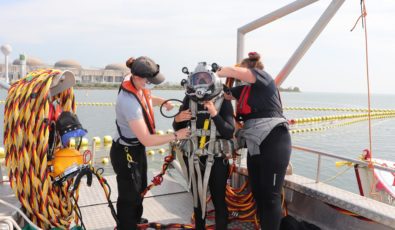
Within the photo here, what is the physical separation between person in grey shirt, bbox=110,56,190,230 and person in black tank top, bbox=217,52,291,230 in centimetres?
51

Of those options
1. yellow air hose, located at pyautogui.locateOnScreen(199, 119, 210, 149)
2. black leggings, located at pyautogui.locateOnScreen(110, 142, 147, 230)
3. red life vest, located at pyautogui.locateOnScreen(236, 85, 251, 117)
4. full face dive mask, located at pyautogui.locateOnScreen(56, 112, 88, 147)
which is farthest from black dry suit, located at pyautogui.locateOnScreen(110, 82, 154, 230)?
red life vest, located at pyautogui.locateOnScreen(236, 85, 251, 117)

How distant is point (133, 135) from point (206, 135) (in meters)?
0.54

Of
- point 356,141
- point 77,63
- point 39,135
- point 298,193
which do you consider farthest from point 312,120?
point 77,63

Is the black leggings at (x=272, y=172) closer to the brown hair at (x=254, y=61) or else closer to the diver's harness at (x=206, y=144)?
the diver's harness at (x=206, y=144)

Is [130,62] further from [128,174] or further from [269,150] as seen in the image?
[269,150]

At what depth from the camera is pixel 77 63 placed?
106 meters

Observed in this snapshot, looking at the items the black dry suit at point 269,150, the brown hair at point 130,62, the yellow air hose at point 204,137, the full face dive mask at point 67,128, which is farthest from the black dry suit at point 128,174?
the black dry suit at point 269,150

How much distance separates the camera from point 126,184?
2.71m

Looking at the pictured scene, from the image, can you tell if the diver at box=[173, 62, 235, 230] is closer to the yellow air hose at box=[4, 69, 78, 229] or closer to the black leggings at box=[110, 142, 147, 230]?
the black leggings at box=[110, 142, 147, 230]

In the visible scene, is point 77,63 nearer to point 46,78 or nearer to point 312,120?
point 312,120

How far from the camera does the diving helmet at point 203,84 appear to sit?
2439 mm

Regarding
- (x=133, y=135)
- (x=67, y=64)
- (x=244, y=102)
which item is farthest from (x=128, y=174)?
(x=67, y=64)

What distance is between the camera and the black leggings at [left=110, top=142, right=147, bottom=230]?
106 inches

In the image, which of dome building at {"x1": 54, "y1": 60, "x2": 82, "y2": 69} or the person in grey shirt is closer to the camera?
the person in grey shirt
